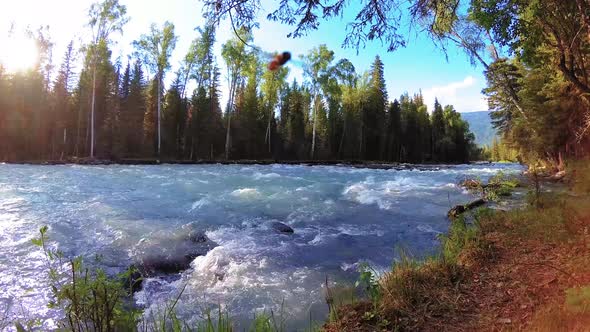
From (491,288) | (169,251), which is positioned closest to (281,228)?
(169,251)

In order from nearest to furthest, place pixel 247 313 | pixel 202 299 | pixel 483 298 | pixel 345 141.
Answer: pixel 483 298 → pixel 247 313 → pixel 202 299 → pixel 345 141

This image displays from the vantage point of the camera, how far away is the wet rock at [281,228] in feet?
26.9

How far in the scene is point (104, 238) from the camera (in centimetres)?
707

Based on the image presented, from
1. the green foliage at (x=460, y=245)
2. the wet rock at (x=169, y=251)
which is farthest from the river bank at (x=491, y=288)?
the wet rock at (x=169, y=251)

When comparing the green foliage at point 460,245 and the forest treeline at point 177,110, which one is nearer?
the green foliage at point 460,245

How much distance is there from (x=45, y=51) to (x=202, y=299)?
46.9 meters

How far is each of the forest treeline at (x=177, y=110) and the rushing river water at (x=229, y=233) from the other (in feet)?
67.8

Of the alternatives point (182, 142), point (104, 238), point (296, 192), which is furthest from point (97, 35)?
point (104, 238)

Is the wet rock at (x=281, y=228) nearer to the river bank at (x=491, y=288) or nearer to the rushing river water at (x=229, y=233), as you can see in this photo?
the rushing river water at (x=229, y=233)

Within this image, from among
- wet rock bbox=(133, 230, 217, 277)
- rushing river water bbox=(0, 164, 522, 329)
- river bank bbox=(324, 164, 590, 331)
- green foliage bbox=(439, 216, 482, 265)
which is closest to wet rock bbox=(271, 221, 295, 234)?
rushing river water bbox=(0, 164, 522, 329)

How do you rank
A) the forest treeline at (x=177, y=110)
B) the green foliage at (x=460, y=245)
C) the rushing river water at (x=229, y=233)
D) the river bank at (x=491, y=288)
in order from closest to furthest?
1. the river bank at (x=491, y=288)
2. the rushing river water at (x=229, y=233)
3. the green foliage at (x=460, y=245)
4. the forest treeline at (x=177, y=110)

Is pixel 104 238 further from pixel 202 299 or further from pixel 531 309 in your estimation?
pixel 531 309

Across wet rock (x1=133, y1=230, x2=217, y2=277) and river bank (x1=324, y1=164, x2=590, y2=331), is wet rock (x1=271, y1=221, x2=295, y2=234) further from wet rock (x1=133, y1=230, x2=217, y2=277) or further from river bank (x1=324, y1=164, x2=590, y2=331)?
river bank (x1=324, y1=164, x2=590, y2=331)

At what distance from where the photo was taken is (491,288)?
407cm
